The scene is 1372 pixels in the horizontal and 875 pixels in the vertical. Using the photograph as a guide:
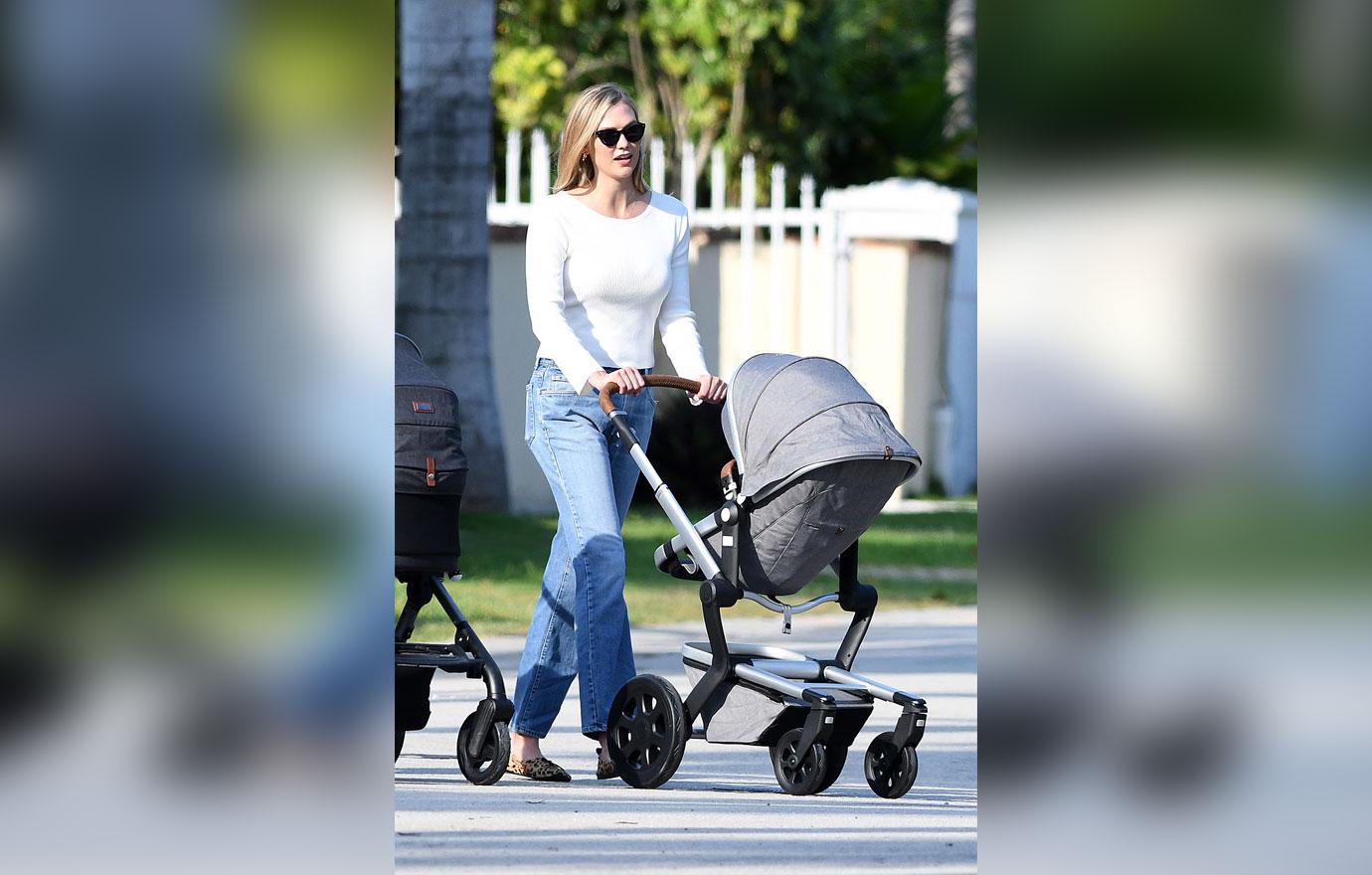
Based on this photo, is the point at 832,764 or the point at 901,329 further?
the point at 901,329

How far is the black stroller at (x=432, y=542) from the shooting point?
17.7ft

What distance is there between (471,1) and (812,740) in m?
6.63

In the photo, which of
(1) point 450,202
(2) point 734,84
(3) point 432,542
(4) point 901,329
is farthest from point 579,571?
(2) point 734,84

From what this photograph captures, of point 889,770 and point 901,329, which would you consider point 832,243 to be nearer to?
point 901,329

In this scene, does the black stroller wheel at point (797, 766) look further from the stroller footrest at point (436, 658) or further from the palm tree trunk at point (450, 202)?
the palm tree trunk at point (450, 202)

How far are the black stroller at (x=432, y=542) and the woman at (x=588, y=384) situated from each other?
0.50 ft

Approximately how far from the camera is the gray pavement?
463cm

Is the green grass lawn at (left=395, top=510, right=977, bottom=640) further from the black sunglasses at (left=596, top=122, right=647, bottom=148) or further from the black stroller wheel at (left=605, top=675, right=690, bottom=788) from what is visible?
the black sunglasses at (left=596, top=122, right=647, bottom=148)

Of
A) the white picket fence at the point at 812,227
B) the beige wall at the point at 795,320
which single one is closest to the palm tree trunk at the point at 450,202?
the beige wall at the point at 795,320

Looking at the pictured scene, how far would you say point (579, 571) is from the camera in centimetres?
547

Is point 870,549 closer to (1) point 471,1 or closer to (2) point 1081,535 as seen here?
(1) point 471,1

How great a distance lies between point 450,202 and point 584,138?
5.98 metres

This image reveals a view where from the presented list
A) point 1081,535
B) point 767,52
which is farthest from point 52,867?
point 767,52

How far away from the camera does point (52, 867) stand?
3.39 m
